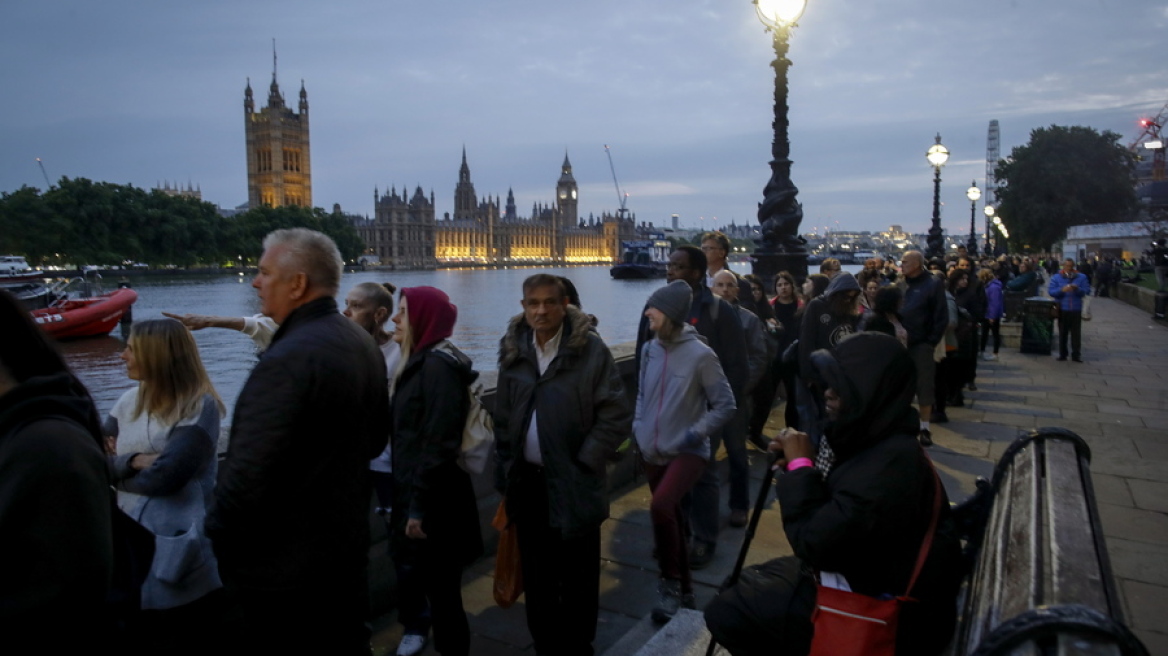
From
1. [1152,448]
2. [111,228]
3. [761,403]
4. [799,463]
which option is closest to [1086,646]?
[799,463]

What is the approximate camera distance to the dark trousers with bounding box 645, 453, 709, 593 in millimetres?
3932

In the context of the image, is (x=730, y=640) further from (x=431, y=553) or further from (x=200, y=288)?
(x=200, y=288)

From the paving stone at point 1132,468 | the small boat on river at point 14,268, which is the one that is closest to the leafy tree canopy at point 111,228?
the small boat on river at point 14,268

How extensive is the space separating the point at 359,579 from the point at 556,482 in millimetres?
1014

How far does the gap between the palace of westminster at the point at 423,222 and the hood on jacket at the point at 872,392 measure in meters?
146

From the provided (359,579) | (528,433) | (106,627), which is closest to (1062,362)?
(528,433)

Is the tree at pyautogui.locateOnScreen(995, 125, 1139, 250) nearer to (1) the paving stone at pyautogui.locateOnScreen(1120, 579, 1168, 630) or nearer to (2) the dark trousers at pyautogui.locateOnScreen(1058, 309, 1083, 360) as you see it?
(2) the dark trousers at pyautogui.locateOnScreen(1058, 309, 1083, 360)

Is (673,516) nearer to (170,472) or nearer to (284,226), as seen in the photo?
(170,472)

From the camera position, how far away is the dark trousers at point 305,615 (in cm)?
237

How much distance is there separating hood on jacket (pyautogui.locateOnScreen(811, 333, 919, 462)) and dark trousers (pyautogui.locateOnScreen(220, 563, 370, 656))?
5.23 ft

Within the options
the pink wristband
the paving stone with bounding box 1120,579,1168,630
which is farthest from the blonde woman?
the paving stone with bounding box 1120,579,1168,630

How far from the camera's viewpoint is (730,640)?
257cm

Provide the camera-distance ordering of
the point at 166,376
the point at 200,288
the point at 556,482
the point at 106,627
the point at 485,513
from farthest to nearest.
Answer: the point at 200,288, the point at 485,513, the point at 556,482, the point at 166,376, the point at 106,627

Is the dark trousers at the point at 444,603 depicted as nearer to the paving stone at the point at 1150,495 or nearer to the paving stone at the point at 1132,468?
the paving stone at the point at 1150,495
